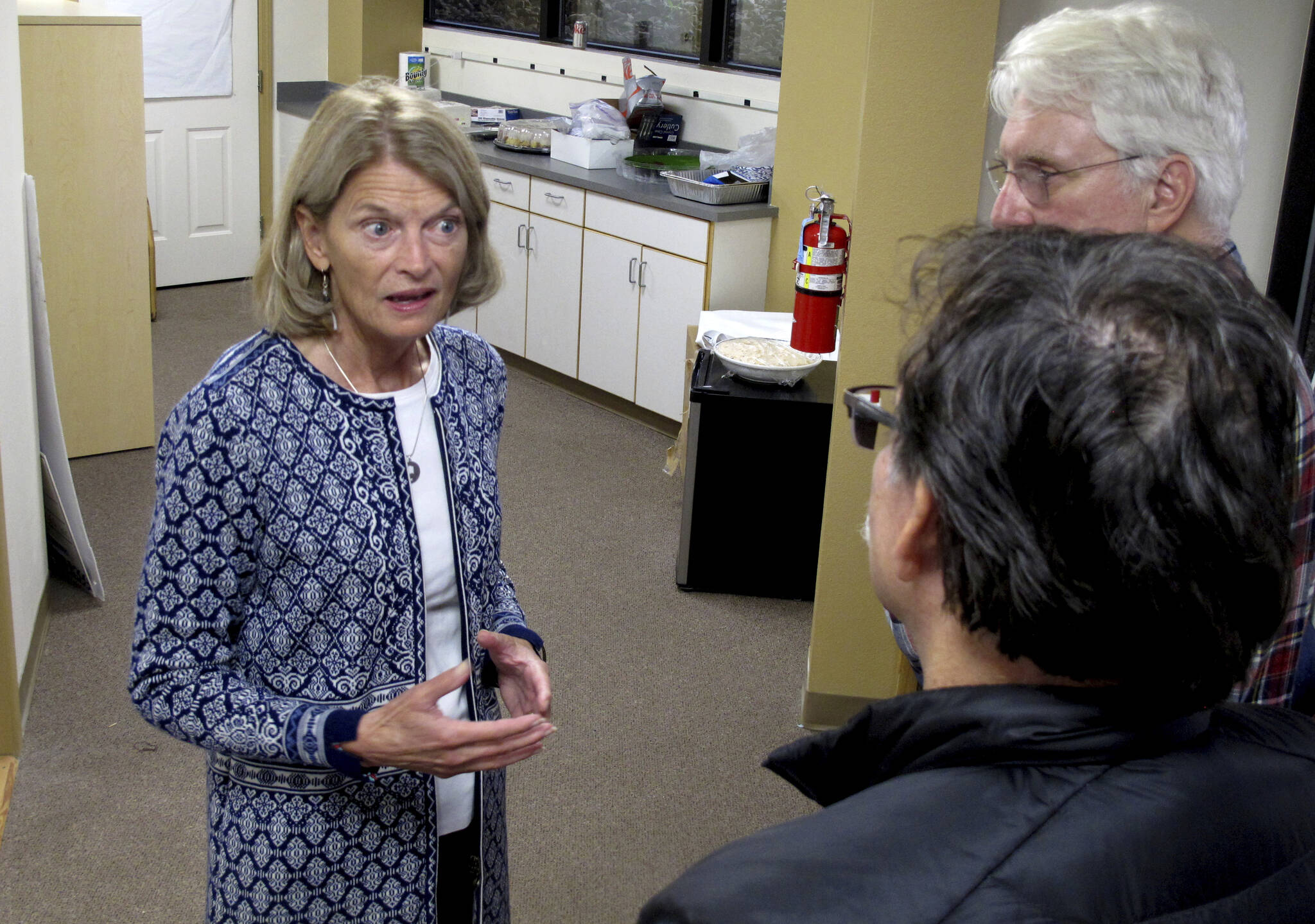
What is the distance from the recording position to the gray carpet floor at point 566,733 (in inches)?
99.0

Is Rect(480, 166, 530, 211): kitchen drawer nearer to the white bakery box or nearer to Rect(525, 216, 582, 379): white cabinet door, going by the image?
Rect(525, 216, 582, 379): white cabinet door

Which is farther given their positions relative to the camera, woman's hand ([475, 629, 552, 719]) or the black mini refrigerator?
the black mini refrigerator

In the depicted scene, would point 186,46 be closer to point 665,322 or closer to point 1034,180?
point 665,322

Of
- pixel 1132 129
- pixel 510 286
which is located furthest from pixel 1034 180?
pixel 510 286

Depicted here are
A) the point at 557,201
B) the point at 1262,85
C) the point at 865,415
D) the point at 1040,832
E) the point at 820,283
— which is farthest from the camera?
the point at 557,201

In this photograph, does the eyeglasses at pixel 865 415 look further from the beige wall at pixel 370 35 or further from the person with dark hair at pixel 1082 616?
the beige wall at pixel 370 35

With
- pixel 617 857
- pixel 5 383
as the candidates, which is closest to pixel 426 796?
pixel 617 857

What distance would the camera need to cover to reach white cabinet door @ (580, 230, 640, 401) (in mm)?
5004

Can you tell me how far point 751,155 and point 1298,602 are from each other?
13.1 feet

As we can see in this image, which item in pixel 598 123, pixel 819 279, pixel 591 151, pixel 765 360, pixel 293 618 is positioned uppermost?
pixel 598 123

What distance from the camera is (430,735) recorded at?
1271mm

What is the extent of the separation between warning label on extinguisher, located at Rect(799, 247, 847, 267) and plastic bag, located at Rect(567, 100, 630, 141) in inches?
83.2

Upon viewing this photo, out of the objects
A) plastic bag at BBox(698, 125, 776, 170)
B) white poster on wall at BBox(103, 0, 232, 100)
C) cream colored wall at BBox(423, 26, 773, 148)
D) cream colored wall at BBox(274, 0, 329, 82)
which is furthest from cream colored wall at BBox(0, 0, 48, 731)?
cream colored wall at BBox(274, 0, 329, 82)

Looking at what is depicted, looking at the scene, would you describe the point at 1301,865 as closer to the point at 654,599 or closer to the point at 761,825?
the point at 761,825
